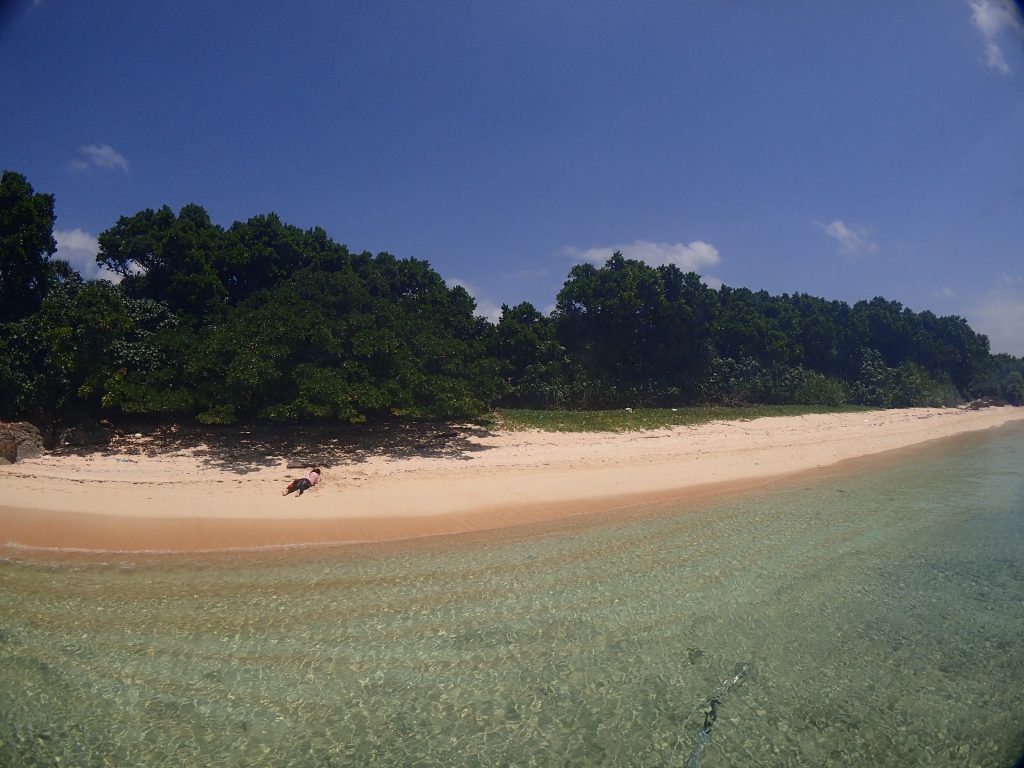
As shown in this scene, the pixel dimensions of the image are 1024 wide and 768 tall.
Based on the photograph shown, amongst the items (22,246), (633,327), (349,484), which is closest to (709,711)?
(349,484)

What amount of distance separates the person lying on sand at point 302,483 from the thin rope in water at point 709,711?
961 cm

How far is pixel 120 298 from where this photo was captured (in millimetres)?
16797

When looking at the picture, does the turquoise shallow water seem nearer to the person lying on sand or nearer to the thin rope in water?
the thin rope in water

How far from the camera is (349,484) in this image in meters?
13.2

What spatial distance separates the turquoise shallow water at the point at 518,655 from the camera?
514 cm

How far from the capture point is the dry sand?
10.6 metres

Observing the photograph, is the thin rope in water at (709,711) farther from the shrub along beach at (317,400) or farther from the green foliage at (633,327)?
the green foliage at (633,327)

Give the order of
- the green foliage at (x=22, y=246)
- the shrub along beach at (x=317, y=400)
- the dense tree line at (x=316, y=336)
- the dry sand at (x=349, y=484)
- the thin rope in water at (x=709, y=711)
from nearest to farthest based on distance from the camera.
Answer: the thin rope in water at (x=709, y=711), the dry sand at (x=349, y=484), the shrub along beach at (x=317, y=400), the dense tree line at (x=316, y=336), the green foliage at (x=22, y=246)

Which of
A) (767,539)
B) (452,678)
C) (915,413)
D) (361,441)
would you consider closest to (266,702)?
(452,678)

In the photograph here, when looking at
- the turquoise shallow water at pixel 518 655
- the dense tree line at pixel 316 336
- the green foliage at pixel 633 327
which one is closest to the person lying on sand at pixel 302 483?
the dense tree line at pixel 316 336

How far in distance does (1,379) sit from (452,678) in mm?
16236

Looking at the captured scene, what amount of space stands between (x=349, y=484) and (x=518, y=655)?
7923mm

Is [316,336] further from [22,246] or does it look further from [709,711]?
[709,711]

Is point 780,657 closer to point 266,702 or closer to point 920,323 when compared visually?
point 266,702
